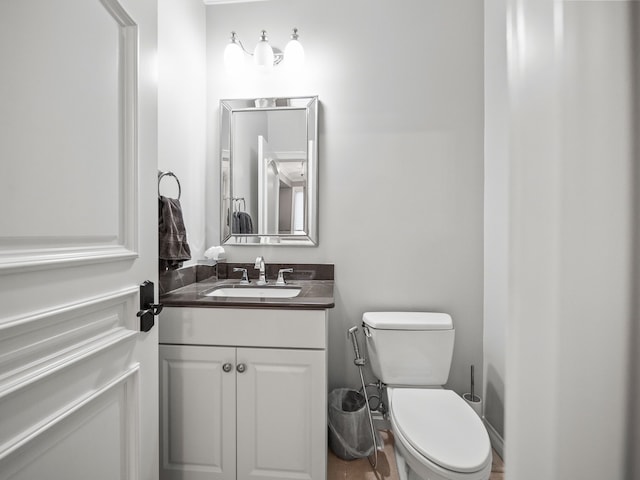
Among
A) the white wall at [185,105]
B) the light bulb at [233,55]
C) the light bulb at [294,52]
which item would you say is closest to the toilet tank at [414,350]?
the white wall at [185,105]

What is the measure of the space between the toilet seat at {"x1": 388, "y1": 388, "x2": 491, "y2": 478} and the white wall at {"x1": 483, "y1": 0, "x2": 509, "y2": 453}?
0.45 meters

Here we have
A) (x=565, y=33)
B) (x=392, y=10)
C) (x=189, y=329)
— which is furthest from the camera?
(x=392, y=10)

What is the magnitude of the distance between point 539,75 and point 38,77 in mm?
776

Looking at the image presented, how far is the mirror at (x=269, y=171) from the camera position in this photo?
1725 millimetres

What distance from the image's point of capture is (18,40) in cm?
52

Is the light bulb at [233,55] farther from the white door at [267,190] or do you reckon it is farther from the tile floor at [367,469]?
the tile floor at [367,469]

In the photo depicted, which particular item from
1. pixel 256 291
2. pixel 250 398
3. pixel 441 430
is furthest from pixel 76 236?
pixel 441 430

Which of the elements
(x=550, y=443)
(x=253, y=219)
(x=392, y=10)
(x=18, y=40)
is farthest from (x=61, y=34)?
(x=392, y=10)

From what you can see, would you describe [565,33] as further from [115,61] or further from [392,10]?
[392,10]

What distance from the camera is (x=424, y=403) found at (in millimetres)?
1231

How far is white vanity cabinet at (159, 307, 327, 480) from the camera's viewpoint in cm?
120

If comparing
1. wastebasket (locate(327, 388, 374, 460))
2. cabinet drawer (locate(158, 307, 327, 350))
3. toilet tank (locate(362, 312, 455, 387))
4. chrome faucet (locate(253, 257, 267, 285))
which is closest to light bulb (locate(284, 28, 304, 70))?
chrome faucet (locate(253, 257, 267, 285))

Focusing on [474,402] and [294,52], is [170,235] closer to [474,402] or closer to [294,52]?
[294,52]

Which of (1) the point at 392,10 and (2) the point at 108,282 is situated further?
(1) the point at 392,10
